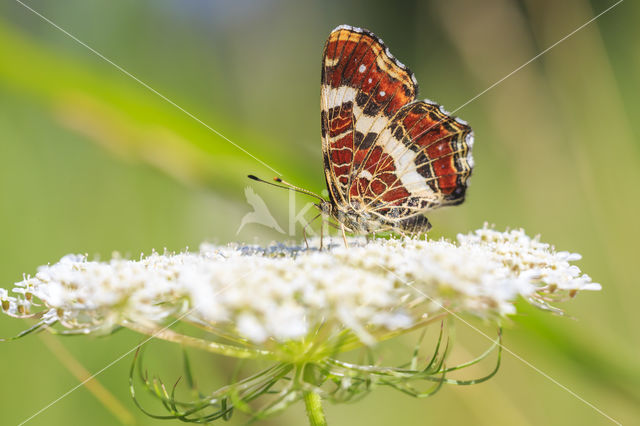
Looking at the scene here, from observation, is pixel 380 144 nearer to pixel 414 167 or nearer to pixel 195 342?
pixel 414 167

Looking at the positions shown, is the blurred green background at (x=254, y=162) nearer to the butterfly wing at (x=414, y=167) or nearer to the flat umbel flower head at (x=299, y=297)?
the butterfly wing at (x=414, y=167)

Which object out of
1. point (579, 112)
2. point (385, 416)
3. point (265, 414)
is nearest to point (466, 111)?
point (579, 112)

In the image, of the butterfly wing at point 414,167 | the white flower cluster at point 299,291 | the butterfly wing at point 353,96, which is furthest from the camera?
the butterfly wing at point 353,96

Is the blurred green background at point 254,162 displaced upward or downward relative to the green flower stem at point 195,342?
upward

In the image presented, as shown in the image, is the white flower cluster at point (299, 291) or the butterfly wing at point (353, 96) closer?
the white flower cluster at point (299, 291)

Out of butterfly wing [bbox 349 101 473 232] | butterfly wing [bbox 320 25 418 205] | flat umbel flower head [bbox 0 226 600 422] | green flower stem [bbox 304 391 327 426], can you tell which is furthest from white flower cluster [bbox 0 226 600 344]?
butterfly wing [bbox 320 25 418 205]

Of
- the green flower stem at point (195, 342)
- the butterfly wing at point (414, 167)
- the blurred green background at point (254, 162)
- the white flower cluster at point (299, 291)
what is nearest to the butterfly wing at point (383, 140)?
the butterfly wing at point (414, 167)

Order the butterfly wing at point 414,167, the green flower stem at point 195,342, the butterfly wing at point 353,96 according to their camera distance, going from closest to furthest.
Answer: the green flower stem at point 195,342 < the butterfly wing at point 414,167 < the butterfly wing at point 353,96

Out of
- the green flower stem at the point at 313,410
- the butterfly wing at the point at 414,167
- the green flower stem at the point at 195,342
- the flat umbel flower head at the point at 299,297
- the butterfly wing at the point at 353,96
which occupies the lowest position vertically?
the green flower stem at the point at 313,410
